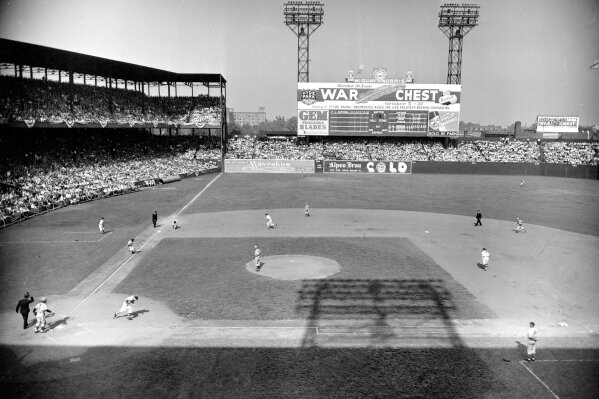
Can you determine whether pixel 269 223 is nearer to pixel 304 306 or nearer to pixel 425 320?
pixel 304 306

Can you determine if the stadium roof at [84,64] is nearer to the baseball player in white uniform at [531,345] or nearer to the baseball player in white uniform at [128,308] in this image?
the baseball player in white uniform at [128,308]

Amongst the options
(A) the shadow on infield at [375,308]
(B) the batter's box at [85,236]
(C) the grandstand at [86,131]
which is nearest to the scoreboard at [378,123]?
(C) the grandstand at [86,131]

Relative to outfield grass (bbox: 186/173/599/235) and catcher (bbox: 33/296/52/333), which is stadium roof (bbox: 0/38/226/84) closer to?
outfield grass (bbox: 186/173/599/235)

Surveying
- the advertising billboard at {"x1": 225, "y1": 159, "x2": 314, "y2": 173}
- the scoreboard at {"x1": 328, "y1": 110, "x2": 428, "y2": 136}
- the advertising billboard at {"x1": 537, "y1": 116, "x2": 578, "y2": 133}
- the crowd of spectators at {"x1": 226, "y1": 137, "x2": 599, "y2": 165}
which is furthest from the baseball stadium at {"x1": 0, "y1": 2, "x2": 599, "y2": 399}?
the advertising billboard at {"x1": 537, "y1": 116, "x2": 578, "y2": 133}

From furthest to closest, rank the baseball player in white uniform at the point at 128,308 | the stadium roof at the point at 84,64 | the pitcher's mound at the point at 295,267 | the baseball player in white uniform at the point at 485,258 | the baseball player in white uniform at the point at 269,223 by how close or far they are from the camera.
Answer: the stadium roof at the point at 84,64
the baseball player in white uniform at the point at 269,223
the baseball player in white uniform at the point at 485,258
the pitcher's mound at the point at 295,267
the baseball player in white uniform at the point at 128,308

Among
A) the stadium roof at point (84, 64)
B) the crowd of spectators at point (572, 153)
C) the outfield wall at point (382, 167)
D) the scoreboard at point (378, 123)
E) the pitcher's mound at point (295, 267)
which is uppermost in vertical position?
the stadium roof at point (84, 64)

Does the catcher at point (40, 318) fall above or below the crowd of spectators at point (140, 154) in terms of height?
below
